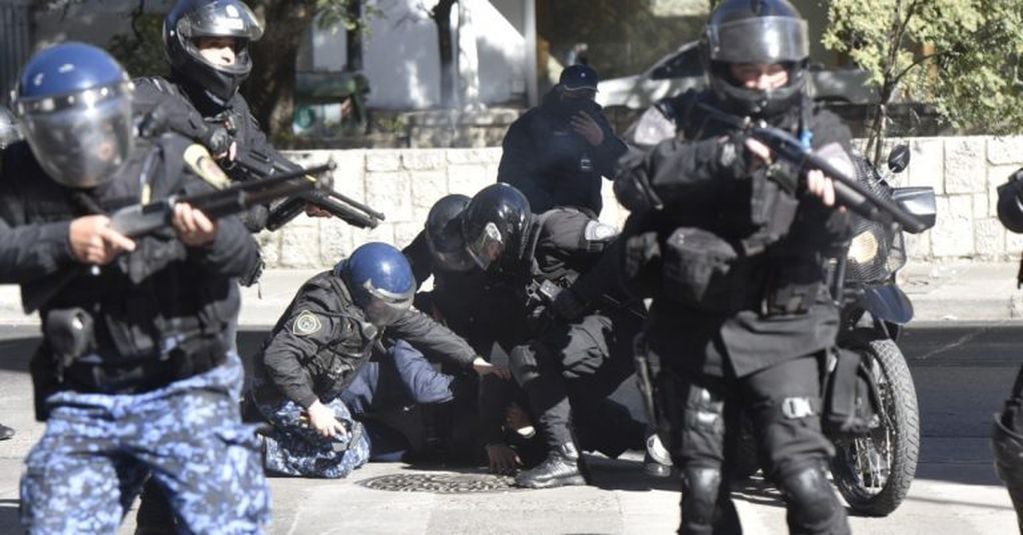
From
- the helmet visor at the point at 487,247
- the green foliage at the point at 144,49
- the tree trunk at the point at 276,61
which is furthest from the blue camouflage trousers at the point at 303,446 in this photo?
the green foliage at the point at 144,49

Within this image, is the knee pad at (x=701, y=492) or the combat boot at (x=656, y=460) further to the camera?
the combat boot at (x=656, y=460)

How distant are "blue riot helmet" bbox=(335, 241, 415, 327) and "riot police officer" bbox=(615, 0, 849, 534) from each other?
214 centimetres

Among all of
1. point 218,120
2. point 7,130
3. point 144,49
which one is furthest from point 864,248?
point 144,49

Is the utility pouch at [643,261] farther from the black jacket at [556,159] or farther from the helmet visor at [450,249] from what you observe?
the black jacket at [556,159]

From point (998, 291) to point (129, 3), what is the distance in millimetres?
11685

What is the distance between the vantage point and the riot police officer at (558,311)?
22.2 feet

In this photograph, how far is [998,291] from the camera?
41.1 ft

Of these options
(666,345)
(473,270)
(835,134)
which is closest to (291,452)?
(473,270)

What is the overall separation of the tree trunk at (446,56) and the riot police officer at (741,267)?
13.1 metres

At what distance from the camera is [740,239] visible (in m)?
4.65

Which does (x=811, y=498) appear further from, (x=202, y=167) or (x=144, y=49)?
(x=144, y=49)

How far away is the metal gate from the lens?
71.7 ft

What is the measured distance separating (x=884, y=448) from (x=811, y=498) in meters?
1.69

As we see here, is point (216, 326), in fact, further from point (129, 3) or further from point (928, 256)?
point (129, 3)
